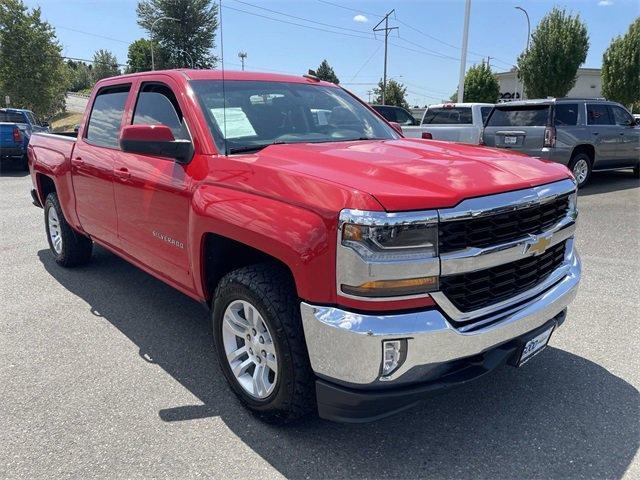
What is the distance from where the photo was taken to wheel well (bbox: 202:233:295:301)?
9.76 ft

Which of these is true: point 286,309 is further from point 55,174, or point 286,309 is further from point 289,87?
point 55,174

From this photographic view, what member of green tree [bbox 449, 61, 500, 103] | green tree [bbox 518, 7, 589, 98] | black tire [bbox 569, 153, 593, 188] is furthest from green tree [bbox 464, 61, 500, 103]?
black tire [bbox 569, 153, 593, 188]

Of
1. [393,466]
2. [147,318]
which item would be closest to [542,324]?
[393,466]

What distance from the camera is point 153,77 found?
381 centimetres

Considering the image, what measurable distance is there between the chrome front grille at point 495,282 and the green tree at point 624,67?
30.1 m

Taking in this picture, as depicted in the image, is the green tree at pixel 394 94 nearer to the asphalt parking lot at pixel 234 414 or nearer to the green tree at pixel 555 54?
the green tree at pixel 555 54

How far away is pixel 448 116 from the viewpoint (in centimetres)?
1285

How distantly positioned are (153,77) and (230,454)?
8.93 ft

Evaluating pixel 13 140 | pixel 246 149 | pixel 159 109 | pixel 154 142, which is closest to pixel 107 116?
pixel 159 109

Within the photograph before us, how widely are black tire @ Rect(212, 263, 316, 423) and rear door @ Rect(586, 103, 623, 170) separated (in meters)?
9.99

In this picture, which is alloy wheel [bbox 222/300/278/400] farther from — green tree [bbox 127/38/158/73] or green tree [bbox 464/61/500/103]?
green tree [bbox 464/61/500/103]

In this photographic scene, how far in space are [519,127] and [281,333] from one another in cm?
917

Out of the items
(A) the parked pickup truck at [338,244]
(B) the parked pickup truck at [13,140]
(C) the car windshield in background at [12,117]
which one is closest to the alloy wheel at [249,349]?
(A) the parked pickup truck at [338,244]

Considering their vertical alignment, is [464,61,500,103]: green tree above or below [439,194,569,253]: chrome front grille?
above
